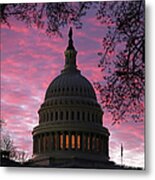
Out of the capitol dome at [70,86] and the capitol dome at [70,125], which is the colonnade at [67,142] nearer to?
the capitol dome at [70,125]

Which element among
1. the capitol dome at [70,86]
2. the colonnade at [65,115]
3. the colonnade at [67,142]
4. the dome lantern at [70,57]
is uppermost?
the dome lantern at [70,57]

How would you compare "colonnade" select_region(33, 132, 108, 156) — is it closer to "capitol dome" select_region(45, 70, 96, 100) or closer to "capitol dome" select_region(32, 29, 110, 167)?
"capitol dome" select_region(32, 29, 110, 167)

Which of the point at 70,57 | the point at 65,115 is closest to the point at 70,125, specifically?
the point at 65,115

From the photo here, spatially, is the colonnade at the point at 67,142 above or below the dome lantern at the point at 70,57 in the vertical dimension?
below

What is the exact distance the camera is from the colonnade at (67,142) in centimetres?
548

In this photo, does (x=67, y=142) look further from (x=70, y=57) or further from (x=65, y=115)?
(x=70, y=57)

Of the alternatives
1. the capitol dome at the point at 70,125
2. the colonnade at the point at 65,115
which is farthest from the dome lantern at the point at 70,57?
the colonnade at the point at 65,115

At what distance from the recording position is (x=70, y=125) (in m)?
5.57

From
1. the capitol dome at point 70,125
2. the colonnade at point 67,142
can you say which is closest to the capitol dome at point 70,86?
the capitol dome at point 70,125

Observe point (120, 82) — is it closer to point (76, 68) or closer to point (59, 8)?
point (76, 68)

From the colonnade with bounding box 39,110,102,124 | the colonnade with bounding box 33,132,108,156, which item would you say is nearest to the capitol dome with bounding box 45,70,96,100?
the colonnade with bounding box 39,110,102,124

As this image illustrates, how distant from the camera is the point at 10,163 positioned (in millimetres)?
5504

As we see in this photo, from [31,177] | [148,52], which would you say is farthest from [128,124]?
[31,177]

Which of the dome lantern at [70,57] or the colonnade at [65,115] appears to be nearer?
the dome lantern at [70,57]
